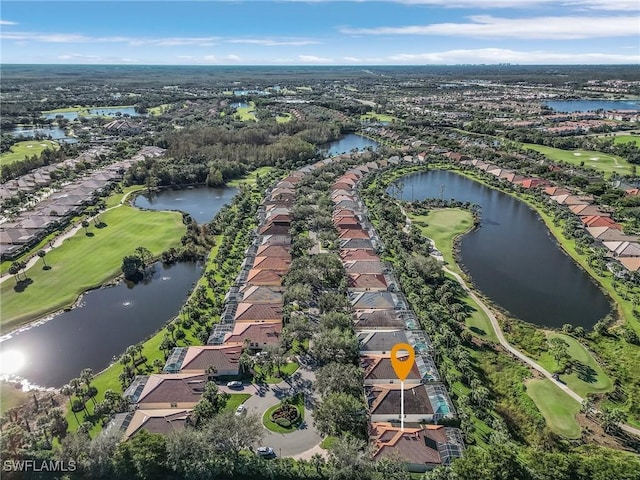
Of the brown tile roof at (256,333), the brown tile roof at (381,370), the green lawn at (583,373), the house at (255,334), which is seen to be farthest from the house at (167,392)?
the green lawn at (583,373)

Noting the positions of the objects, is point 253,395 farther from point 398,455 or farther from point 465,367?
point 465,367

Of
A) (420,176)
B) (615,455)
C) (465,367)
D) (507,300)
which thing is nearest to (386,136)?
(420,176)

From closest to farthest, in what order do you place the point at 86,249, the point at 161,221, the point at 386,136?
the point at 86,249 → the point at 161,221 → the point at 386,136

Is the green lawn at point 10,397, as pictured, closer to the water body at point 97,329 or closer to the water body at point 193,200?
the water body at point 97,329

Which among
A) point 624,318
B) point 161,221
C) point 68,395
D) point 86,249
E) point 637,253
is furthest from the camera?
point 161,221

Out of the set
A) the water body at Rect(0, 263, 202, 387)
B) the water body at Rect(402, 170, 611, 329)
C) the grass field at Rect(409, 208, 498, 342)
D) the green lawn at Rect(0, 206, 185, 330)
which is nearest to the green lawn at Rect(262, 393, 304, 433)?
the water body at Rect(0, 263, 202, 387)

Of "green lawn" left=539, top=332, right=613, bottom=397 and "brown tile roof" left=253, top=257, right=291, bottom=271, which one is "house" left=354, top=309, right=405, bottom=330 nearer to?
"brown tile roof" left=253, top=257, right=291, bottom=271
